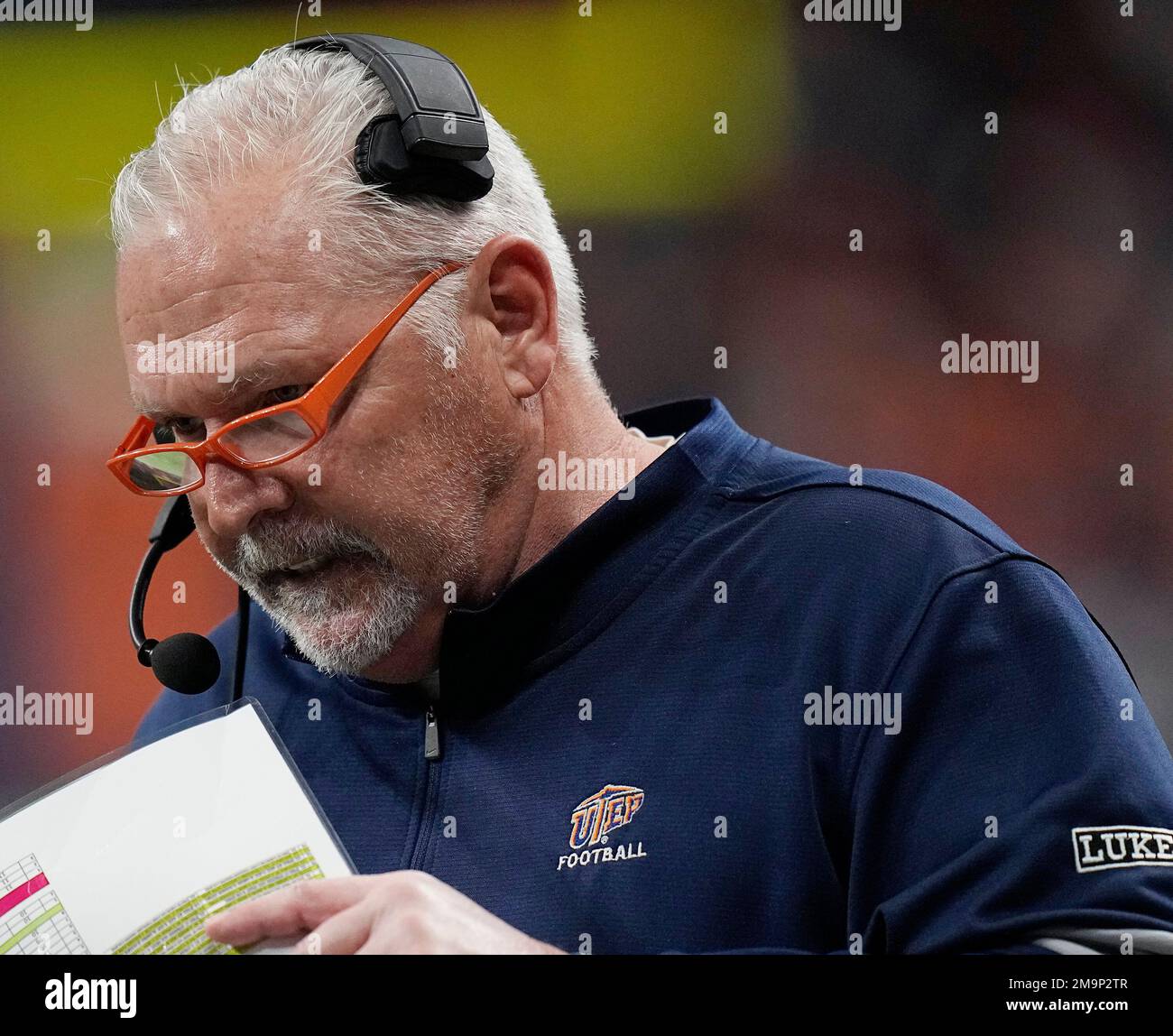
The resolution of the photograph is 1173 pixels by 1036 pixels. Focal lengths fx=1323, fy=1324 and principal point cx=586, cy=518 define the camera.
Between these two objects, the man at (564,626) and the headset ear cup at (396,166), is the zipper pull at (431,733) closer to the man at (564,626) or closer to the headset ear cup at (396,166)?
the man at (564,626)

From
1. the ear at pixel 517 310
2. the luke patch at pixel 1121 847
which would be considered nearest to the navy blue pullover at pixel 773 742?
the luke patch at pixel 1121 847

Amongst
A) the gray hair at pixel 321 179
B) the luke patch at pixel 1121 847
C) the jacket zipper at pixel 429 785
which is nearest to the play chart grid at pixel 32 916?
the jacket zipper at pixel 429 785

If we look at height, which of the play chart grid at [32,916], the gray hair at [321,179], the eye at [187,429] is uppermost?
the gray hair at [321,179]

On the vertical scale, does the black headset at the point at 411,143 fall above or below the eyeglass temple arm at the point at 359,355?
above

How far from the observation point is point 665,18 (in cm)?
151

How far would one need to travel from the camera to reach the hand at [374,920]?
2.50 ft

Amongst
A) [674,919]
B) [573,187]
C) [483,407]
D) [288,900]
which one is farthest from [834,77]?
[288,900]

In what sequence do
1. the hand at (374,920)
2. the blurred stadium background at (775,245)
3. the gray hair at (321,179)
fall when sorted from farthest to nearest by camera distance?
the blurred stadium background at (775,245)
the gray hair at (321,179)
the hand at (374,920)

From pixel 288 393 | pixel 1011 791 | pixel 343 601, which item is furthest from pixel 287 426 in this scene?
pixel 1011 791

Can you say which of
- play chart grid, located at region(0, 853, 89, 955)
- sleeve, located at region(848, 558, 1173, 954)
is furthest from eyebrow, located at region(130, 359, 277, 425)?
sleeve, located at region(848, 558, 1173, 954)

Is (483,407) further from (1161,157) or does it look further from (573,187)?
(1161,157)

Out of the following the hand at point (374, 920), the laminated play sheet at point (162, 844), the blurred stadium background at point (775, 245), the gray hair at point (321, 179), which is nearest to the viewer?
the hand at point (374, 920)

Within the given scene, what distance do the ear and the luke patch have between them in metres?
0.52

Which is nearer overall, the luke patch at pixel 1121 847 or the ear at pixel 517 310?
the luke patch at pixel 1121 847
